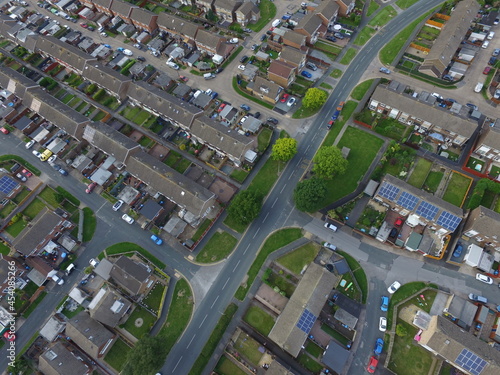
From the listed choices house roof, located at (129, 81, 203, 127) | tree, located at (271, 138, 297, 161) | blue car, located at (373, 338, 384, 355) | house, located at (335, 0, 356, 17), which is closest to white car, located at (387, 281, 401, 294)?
blue car, located at (373, 338, 384, 355)

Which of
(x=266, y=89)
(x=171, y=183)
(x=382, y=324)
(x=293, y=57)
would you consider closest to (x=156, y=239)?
(x=171, y=183)

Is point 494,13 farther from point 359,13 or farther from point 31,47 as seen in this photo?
point 31,47

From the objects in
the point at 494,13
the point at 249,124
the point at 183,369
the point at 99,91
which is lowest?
the point at 183,369

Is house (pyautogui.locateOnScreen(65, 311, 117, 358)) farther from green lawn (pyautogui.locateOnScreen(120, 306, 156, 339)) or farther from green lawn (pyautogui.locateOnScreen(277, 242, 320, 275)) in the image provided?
green lawn (pyautogui.locateOnScreen(277, 242, 320, 275))

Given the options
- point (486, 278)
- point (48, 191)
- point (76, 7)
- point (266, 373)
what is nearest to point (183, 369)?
point (266, 373)

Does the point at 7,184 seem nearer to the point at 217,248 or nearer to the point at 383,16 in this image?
the point at 217,248

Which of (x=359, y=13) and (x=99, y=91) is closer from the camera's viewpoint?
(x=99, y=91)
